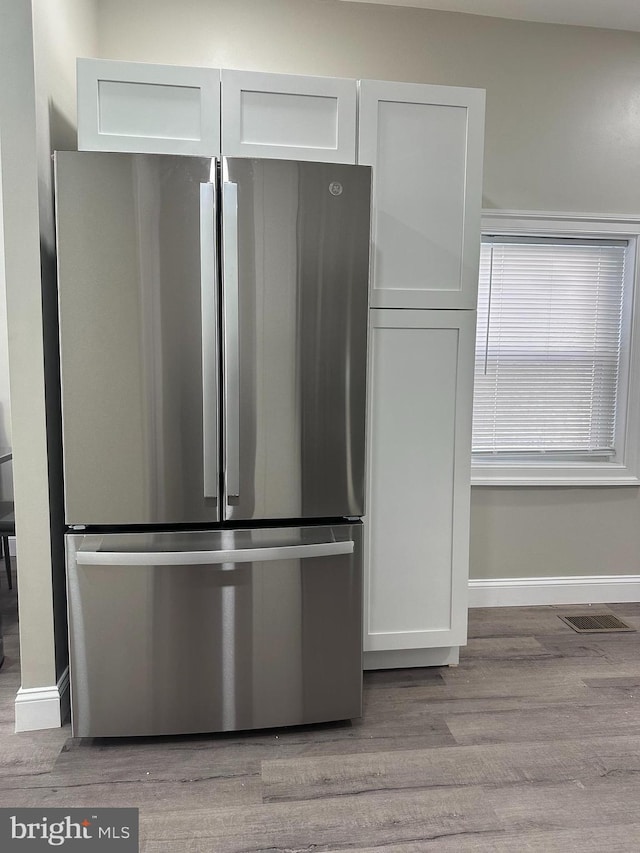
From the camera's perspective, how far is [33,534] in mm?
2084

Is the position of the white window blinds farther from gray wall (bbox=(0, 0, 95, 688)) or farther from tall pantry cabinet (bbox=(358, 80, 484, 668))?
gray wall (bbox=(0, 0, 95, 688))

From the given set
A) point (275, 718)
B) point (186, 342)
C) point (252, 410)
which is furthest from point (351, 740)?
point (186, 342)

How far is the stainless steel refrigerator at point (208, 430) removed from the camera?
6.21 ft

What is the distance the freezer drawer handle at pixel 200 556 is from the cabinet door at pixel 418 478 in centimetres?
43

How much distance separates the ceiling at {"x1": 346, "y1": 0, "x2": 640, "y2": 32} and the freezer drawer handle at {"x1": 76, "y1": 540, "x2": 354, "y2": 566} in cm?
245

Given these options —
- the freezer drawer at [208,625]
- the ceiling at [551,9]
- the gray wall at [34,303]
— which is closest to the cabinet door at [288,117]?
the gray wall at [34,303]

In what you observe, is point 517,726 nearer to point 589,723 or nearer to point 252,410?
point 589,723

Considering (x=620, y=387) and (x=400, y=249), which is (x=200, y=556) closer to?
(x=400, y=249)

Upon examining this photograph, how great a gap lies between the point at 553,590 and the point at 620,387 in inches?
44.2

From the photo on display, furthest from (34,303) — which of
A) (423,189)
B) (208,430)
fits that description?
(423,189)

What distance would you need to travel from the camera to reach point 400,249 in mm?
2334

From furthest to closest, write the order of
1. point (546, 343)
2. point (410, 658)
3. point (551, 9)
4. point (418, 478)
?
point (546, 343)
point (551, 9)
point (410, 658)
point (418, 478)

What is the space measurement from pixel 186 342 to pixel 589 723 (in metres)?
1.93

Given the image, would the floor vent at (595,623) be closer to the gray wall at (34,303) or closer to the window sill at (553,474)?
the window sill at (553,474)
